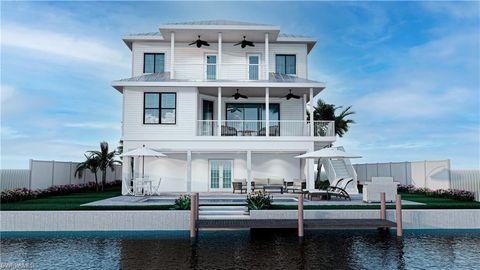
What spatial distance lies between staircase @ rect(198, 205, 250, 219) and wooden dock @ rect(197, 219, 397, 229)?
3.48ft

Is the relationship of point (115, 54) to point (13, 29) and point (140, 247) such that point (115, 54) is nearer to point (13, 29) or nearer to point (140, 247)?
point (13, 29)

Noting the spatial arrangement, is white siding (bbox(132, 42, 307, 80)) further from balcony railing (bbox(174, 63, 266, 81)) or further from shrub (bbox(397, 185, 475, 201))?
shrub (bbox(397, 185, 475, 201))

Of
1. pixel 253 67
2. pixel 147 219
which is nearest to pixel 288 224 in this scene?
pixel 147 219

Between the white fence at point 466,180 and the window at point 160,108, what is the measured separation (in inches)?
605

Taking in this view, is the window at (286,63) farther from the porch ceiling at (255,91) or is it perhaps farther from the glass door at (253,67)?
the porch ceiling at (255,91)

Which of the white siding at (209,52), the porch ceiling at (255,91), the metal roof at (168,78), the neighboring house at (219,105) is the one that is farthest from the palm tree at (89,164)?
the porch ceiling at (255,91)

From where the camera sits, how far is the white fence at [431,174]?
19.1 meters

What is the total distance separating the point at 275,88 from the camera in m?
20.9

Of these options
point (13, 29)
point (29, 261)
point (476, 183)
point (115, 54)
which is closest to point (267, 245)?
point (29, 261)

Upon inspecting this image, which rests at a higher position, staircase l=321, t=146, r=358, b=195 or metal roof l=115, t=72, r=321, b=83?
metal roof l=115, t=72, r=321, b=83

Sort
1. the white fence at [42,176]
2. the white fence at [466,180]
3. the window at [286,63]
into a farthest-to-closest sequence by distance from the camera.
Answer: the window at [286,63]
the white fence at [466,180]
the white fence at [42,176]

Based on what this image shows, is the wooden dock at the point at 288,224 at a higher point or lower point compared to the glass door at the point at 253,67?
lower

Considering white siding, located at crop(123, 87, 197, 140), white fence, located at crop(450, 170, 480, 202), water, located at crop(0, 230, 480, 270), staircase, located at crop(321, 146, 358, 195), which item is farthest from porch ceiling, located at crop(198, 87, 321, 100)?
water, located at crop(0, 230, 480, 270)

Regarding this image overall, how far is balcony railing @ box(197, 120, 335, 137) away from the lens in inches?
834
